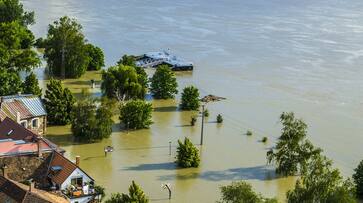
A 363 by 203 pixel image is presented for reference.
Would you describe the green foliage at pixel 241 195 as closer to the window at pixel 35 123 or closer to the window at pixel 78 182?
the window at pixel 78 182

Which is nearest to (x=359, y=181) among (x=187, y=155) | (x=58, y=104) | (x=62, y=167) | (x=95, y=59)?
(x=187, y=155)

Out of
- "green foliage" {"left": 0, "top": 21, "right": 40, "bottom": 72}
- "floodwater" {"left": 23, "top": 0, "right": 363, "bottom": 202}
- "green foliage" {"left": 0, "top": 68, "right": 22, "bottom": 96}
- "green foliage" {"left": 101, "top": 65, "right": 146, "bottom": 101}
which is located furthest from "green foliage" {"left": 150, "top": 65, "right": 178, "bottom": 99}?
"green foliage" {"left": 0, "top": 68, "right": 22, "bottom": 96}

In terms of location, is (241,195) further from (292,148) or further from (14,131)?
(14,131)

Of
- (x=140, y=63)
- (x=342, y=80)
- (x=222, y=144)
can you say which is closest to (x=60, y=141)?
(x=222, y=144)

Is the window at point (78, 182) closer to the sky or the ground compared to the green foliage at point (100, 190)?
closer to the sky

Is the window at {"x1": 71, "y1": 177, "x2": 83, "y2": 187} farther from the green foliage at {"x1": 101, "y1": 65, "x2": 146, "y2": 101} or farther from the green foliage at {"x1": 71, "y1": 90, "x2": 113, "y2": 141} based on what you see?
the green foliage at {"x1": 101, "y1": 65, "x2": 146, "y2": 101}

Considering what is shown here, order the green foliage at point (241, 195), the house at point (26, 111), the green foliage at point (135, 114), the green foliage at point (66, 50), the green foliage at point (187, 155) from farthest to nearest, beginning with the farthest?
the green foliage at point (66, 50)
the green foliage at point (135, 114)
the house at point (26, 111)
the green foliage at point (187, 155)
the green foliage at point (241, 195)

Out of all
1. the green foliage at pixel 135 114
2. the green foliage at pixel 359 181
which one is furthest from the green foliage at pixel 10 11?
the green foliage at pixel 359 181
